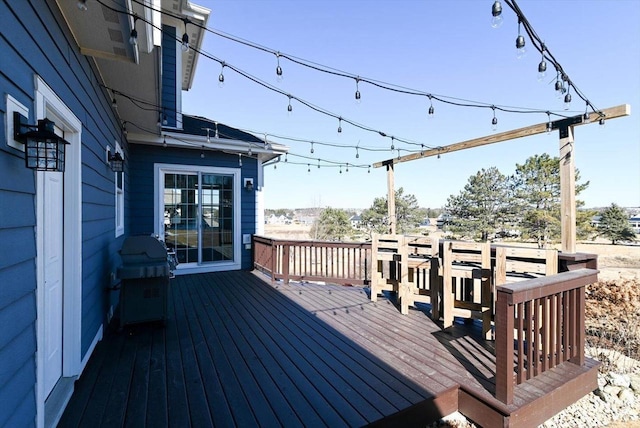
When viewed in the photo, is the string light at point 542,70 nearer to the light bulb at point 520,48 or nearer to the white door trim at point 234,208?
the light bulb at point 520,48

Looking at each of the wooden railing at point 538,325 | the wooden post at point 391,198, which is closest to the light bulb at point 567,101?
the wooden railing at point 538,325

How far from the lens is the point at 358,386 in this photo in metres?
2.16

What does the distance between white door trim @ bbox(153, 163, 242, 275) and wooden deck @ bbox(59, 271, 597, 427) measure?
246 cm

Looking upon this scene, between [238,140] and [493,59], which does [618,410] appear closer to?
[493,59]

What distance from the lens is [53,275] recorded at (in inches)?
79.5

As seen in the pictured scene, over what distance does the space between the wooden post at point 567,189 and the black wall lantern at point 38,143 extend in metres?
4.02

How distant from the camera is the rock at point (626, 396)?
2471 mm

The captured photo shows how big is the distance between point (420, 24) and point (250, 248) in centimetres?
534

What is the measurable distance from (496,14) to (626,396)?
314cm

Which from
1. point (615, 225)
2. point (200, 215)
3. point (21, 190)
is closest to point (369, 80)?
point (21, 190)

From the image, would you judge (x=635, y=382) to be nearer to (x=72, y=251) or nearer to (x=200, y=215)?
(x=72, y=251)

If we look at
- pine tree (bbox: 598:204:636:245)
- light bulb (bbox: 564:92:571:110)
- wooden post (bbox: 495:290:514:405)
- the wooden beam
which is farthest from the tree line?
wooden post (bbox: 495:290:514:405)

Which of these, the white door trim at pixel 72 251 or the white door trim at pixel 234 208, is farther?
the white door trim at pixel 234 208

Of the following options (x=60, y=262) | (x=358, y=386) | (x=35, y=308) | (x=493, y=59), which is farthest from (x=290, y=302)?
(x=493, y=59)
